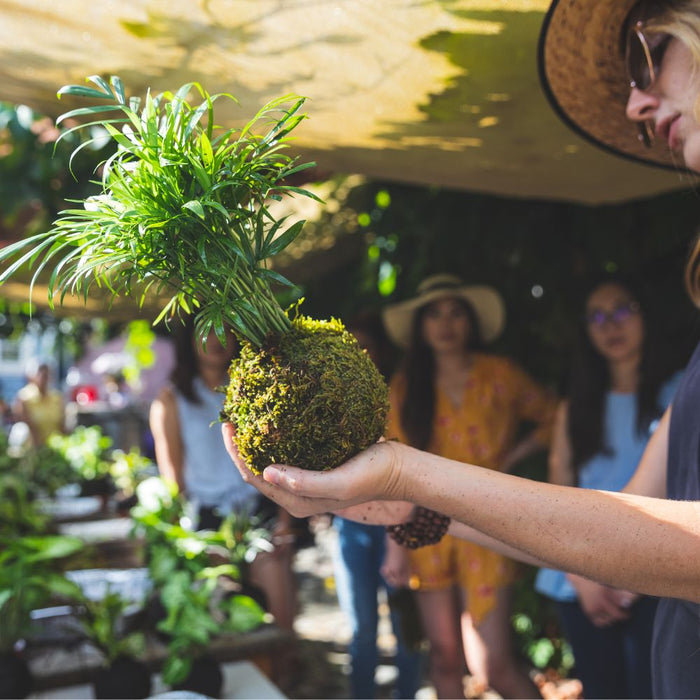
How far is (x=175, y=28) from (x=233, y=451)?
1.05 metres

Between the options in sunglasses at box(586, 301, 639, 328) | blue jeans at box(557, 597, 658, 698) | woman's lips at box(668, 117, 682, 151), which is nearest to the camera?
woman's lips at box(668, 117, 682, 151)

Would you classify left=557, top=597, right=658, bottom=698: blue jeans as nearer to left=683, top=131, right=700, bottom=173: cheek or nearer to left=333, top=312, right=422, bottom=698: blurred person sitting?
left=333, top=312, right=422, bottom=698: blurred person sitting

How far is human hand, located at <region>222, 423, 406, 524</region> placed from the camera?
1.03m

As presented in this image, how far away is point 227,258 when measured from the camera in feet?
3.43

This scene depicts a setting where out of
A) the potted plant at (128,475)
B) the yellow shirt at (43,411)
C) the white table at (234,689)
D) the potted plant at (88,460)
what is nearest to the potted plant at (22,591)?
the white table at (234,689)

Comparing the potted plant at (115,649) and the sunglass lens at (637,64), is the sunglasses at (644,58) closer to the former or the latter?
the sunglass lens at (637,64)

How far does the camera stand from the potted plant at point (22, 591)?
198cm

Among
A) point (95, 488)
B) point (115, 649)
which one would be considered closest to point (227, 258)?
point (115, 649)

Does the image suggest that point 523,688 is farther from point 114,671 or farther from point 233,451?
point 233,451

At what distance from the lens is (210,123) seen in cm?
100

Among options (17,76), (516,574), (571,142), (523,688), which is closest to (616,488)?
(516,574)

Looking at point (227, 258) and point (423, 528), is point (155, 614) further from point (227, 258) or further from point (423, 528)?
point (227, 258)

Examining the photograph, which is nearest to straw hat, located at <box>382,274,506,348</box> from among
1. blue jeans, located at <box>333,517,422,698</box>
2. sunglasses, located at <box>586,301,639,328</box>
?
sunglasses, located at <box>586,301,639,328</box>

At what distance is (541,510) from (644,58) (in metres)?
0.83
